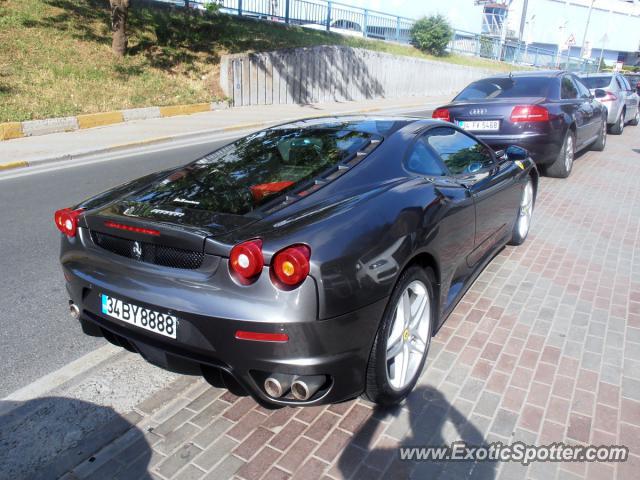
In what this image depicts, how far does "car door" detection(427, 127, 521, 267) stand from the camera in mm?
3621

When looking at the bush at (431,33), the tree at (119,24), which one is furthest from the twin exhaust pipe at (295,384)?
the bush at (431,33)

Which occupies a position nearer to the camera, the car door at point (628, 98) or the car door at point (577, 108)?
the car door at point (577, 108)

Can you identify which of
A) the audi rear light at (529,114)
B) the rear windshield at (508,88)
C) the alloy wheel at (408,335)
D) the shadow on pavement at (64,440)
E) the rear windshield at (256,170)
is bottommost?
the shadow on pavement at (64,440)

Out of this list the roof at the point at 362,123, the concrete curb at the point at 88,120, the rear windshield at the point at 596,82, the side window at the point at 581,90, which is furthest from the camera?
the rear windshield at the point at 596,82

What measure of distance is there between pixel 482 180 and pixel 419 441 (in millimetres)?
2047

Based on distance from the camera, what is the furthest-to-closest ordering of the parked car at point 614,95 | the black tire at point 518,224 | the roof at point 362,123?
the parked car at point 614,95 → the black tire at point 518,224 → the roof at point 362,123

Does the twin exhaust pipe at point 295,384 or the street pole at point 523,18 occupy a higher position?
the street pole at point 523,18

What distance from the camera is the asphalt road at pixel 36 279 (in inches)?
127

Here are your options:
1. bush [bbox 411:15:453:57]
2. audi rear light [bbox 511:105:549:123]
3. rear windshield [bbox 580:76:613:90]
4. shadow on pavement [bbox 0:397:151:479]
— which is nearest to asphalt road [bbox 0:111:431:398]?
shadow on pavement [bbox 0:397:151:479]

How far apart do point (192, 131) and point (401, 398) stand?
10.7 metres

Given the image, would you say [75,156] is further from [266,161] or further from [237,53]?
[237,53]

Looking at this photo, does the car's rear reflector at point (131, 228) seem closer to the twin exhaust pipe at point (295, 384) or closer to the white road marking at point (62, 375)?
the twin exhaust pipe at point (295, 384)

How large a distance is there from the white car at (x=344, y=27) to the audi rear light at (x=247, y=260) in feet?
76.6

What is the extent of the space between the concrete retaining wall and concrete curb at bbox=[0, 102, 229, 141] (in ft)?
6.35
